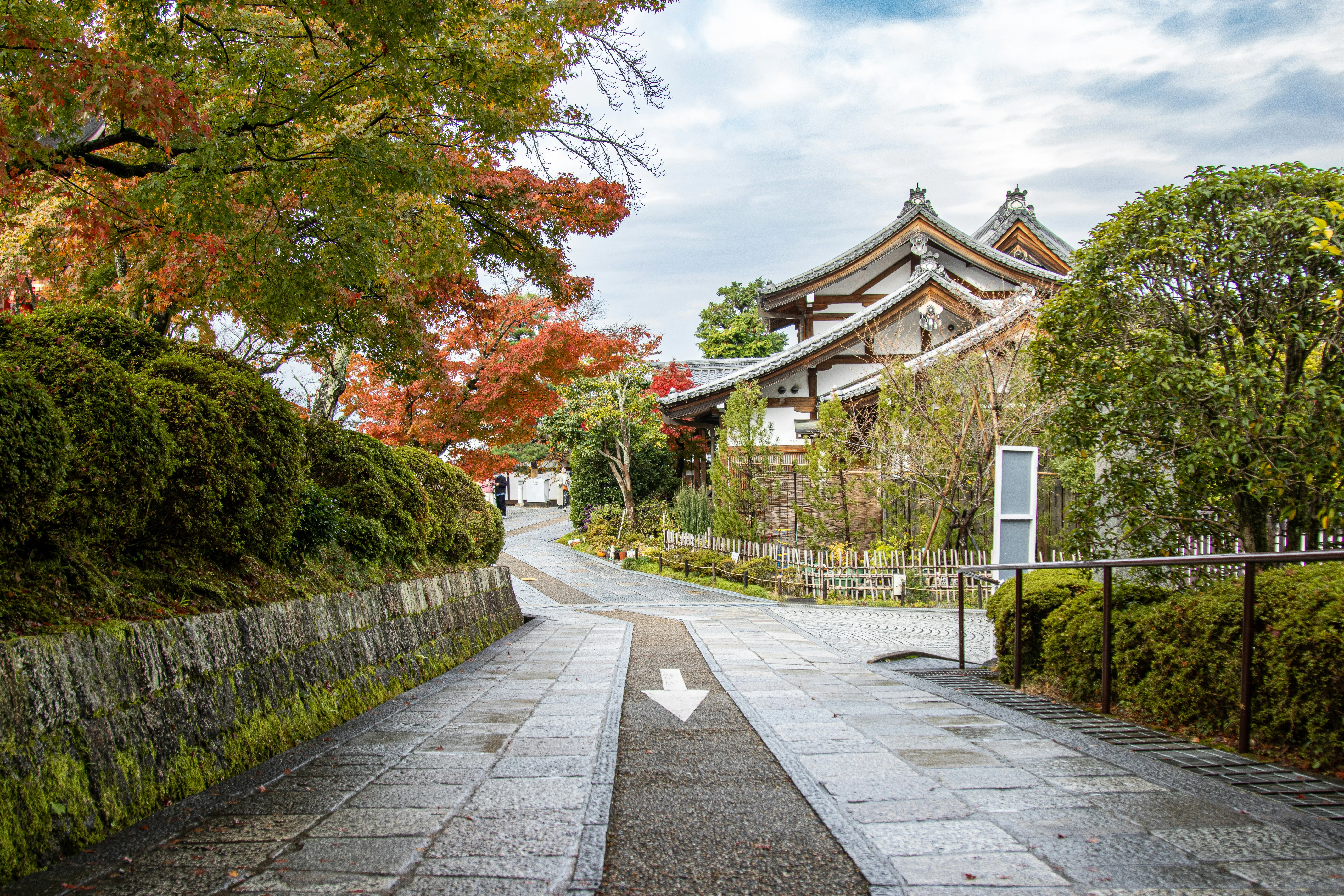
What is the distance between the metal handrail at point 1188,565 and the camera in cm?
386

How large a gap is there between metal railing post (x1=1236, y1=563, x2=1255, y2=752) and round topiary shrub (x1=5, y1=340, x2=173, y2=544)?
17.8ft

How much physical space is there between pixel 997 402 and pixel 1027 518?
5.84m

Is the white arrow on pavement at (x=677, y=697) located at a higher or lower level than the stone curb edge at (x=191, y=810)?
lower

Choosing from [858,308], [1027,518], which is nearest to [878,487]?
[1027,518]

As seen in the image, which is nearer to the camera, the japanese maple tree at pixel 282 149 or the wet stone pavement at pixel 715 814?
the wet stone pavement at pixel 715 814

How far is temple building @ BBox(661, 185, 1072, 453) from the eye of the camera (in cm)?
1755

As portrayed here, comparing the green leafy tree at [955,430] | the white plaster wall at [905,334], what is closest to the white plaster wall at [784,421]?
the white plaster wall at [905,334]

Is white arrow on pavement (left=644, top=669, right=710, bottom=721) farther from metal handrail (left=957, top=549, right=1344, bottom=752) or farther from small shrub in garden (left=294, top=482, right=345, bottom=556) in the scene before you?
small shrub in garden (left=294, top=482, right=345, bottom=556)

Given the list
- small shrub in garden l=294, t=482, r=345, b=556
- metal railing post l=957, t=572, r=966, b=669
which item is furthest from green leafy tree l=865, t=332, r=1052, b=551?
small shrub in garden l=294, t=482, r=345, b=556

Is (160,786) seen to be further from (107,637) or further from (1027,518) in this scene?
(1027,518)

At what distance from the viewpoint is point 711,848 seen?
3.11 meters

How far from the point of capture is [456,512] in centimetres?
962

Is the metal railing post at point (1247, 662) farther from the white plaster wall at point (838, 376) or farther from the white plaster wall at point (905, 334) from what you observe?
the white plaster wall at point (838, 376)

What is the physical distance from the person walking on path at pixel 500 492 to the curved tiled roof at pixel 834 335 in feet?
65.2
